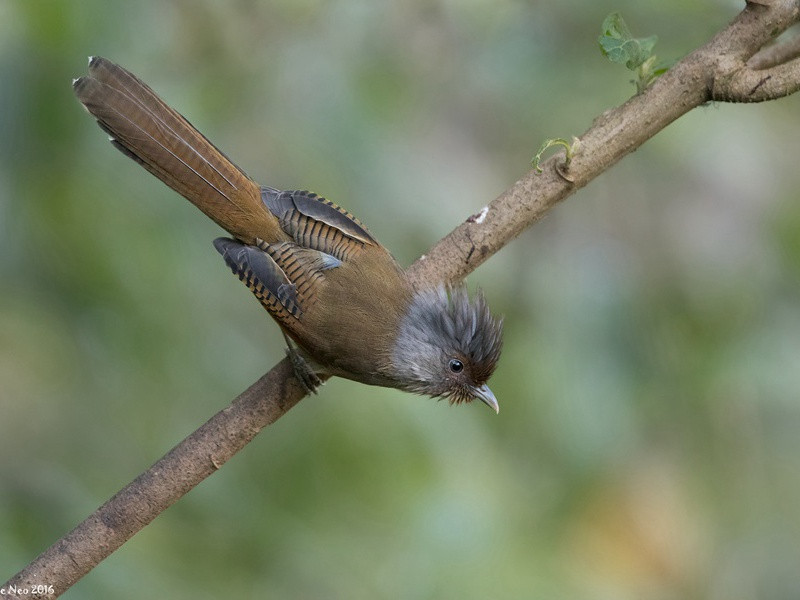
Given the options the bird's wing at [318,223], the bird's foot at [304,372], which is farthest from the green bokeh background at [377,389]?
the bird's foot at [304,372]

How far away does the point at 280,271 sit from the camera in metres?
3.82

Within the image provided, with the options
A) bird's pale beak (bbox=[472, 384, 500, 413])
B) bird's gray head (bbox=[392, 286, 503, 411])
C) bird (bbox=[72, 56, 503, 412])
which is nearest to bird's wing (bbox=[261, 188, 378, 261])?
bird (bbox=[72, 56, 503, 412])

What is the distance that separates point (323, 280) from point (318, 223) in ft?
0.75

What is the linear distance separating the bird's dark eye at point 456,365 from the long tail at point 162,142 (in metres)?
Result: 0.97

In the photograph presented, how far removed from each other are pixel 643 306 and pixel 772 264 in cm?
55

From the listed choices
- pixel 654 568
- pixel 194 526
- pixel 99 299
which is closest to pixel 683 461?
pixel 654 568

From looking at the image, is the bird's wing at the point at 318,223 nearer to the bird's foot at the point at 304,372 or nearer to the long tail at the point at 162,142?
the long tail at the point at 162,142

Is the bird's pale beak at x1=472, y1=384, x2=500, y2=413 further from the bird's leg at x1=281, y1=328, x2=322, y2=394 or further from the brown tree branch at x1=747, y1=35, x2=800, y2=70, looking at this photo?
the brown tree branch at x1=747, y1=35, x2=800, y2=70

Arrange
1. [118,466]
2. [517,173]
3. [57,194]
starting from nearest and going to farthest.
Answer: [57,194], [118,466], [517,173]

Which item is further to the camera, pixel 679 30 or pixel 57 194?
pixel 679 30

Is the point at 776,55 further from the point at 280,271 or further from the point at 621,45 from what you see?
the point at 280,271

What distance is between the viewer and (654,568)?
525cm

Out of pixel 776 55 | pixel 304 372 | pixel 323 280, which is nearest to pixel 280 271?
pixel 323 280

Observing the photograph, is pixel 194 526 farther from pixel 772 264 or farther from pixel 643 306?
pixel 772 264
